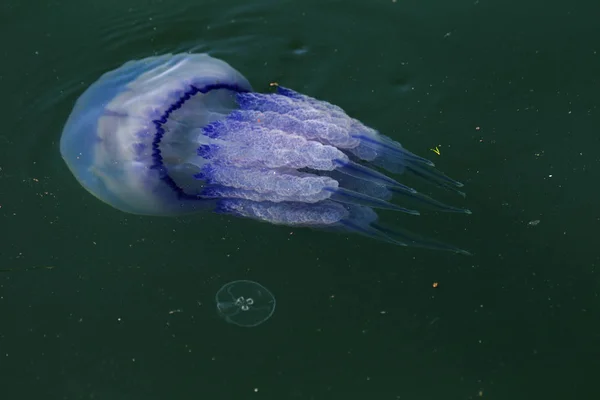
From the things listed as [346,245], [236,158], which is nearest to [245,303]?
[346,245]

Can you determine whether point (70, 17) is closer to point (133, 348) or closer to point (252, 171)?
point (252, 171)

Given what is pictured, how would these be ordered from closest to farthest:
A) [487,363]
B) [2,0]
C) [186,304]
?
1. [487,363]
2. [186,304]
3. [2,0]

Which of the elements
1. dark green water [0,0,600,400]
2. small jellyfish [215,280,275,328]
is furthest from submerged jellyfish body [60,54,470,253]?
small jellyfish [215,280,275,328]

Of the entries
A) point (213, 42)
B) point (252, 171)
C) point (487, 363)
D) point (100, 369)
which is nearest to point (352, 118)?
point (252, 171)

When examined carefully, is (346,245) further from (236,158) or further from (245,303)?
(236,158)

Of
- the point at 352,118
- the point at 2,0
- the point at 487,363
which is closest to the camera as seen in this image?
the point at 487,363

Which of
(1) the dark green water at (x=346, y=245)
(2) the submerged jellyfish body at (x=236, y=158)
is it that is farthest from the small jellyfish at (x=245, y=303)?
(2) the submerged jellyfish body at (x=236, y=158)
